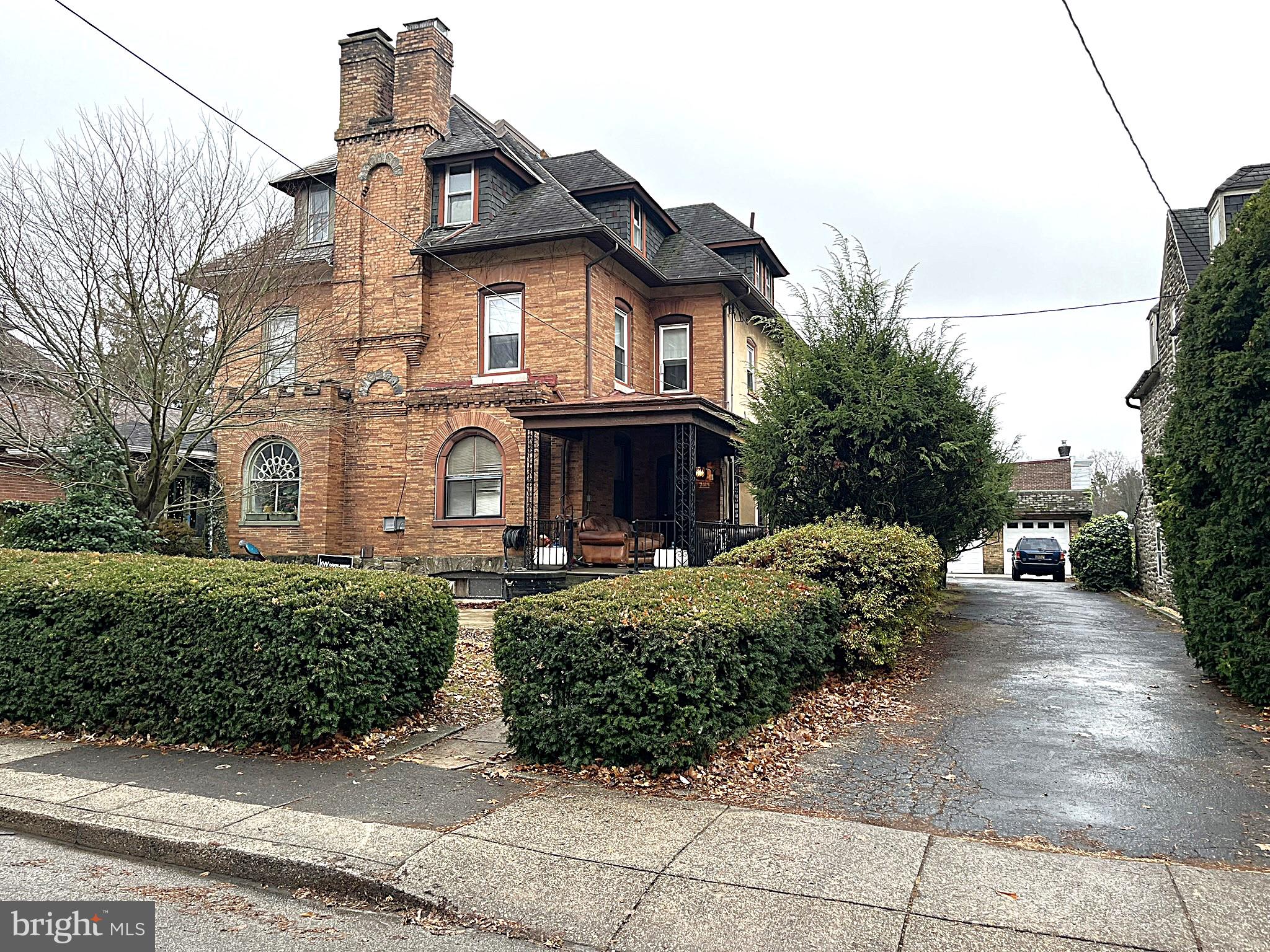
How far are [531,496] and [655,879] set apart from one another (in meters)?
13.7

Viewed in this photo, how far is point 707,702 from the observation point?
593 centimetres

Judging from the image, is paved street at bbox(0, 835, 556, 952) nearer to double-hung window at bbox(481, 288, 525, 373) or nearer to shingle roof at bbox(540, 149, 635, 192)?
double-hung window at bbox(481, 288, 525, 373)

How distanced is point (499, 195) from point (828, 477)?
10893 millimetres

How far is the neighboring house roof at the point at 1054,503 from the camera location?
131 feet

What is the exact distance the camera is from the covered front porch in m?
16.3

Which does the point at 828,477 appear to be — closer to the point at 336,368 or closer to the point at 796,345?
the point at 796,345

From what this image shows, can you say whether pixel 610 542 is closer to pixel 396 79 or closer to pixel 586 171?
pixel 586 171

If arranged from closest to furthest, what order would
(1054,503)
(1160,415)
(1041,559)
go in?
(1160,415) < (1041,559) < (1054,503)

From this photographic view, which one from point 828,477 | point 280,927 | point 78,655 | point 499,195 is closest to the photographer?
point 280,927

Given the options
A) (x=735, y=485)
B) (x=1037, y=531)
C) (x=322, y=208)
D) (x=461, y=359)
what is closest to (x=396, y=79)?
(x=322, y=208)

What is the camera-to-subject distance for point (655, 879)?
4262 millimetres

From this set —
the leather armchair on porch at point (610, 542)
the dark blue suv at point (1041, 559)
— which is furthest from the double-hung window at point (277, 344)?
the dark blue suv at point (1041, 559)

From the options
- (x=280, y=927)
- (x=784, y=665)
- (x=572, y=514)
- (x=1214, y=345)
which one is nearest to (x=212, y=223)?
(x=572, y=514)
